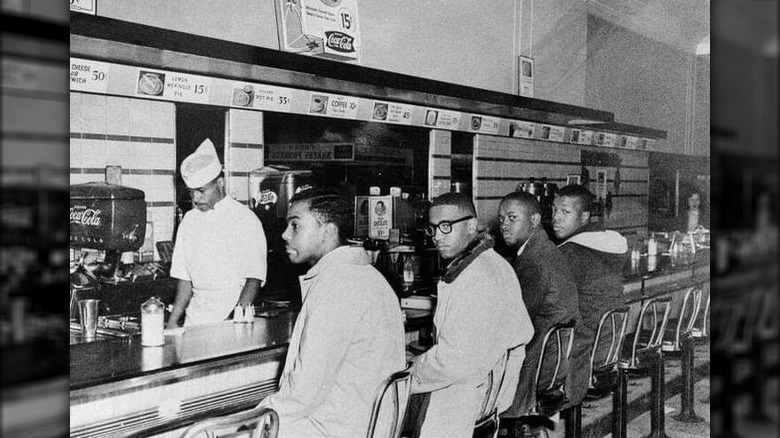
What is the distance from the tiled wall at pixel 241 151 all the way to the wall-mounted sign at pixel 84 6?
1.61ft

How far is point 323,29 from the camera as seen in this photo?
2736 mm

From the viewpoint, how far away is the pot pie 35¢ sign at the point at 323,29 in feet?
8.79

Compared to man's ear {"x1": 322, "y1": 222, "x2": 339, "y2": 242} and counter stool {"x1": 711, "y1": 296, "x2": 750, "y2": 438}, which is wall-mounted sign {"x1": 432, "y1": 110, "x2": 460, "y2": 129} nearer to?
man's ear {"x1": 322, "y1": 222, "x2": 339, "y2": 242}

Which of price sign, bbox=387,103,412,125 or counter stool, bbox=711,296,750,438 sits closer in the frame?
counter stool, bbox=711,296,750,438

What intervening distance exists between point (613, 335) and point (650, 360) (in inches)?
5.8

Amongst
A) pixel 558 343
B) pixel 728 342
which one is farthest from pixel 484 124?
pixel 728 342

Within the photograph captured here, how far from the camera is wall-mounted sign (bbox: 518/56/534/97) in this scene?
2.87 metres

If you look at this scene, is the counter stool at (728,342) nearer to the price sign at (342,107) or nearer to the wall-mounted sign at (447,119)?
the wall-mounted sign at (447,119)

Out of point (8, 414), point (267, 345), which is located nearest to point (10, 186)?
point (8, 414)

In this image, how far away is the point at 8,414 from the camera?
6.70ft

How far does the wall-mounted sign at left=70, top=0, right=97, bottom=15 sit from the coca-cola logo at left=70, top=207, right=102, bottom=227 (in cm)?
57

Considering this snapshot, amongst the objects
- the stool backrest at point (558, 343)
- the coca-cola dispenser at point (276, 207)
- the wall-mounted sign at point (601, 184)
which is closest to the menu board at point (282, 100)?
the wall-mounted sign at point (601, 184)

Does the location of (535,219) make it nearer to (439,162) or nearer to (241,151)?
(439,162)

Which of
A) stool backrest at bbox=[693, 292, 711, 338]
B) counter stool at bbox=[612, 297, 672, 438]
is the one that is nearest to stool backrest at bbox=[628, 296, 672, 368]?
counter stool at bbox=[612, 297, 672, 438]
